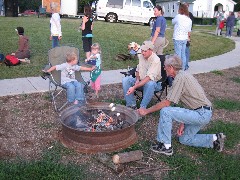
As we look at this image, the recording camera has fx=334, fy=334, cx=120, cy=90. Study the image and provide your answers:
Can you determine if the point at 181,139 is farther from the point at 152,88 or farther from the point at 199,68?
the point at 199,68

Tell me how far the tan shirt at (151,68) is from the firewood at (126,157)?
1.80 meters

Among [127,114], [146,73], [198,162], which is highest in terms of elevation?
[146,73]

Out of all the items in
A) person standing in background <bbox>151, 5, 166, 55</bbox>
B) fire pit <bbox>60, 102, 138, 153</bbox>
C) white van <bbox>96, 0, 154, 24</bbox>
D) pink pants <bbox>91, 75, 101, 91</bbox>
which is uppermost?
white van <bbox>96, 0, 154, 24</bbox>

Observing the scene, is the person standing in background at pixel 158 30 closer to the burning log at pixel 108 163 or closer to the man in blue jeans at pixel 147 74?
the man in blue jeans at pixel 147 74

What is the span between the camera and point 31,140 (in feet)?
16.5

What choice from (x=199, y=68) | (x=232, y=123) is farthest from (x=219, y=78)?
(x=232, y=123)

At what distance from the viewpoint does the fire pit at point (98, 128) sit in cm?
457

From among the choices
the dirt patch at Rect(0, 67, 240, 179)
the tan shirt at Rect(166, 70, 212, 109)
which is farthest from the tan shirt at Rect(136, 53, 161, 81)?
the tan shirt at Rect(166, 70, 212, 109)

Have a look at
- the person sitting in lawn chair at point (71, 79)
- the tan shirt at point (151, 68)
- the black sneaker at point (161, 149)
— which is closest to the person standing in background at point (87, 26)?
the person sitting in lawn chair at point (71, 79)

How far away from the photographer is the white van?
24719 millimetres

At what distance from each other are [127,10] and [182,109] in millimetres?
21284

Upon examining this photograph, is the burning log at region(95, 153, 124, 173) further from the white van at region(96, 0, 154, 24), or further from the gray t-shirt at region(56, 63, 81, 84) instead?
the white van at region(96, 0, 154, 24)

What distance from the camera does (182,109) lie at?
467 centimetres

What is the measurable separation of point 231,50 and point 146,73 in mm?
10468
